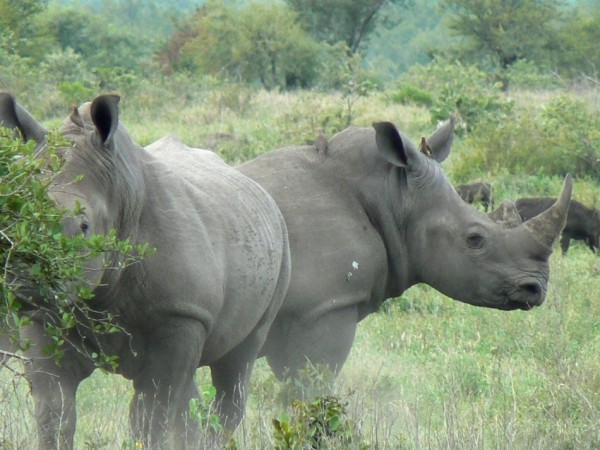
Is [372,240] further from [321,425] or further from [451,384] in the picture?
[321,425]

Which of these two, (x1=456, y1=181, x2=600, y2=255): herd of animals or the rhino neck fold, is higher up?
the rhino neck fold

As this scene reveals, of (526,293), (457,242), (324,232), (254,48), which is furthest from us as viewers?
(254,48)

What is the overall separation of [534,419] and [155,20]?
308 feet

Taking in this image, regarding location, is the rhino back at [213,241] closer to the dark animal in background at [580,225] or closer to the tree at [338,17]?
the dark animal in background at [580,225]

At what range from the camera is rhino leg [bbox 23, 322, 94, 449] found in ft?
16.3

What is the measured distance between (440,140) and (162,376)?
2644mm

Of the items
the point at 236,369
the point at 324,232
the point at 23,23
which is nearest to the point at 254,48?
the point at 23,23

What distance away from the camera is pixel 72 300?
450 cm

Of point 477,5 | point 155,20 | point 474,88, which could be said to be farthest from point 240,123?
point 155,20

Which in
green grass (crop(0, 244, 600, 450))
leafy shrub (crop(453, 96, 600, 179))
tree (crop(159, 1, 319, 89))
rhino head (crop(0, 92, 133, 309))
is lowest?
tree (crop(159, 1, 319, 89))

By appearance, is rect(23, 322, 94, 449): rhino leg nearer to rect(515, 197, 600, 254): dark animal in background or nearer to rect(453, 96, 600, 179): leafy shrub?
rect(515, 197, 600, 254): dark animal in background

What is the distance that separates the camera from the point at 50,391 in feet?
16.4

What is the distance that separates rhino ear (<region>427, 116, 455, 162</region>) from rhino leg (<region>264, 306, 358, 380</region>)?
1157mm

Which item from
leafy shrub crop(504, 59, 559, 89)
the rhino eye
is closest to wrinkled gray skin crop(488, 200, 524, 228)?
the rhino eye
